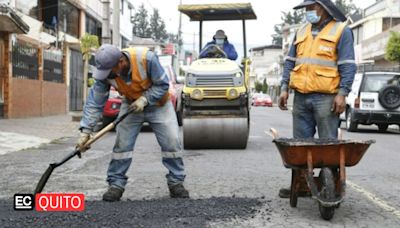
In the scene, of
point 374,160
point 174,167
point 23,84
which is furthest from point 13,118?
point 174,167

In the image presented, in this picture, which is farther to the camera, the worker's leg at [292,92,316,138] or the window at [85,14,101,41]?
the window at [85,14,101,41]

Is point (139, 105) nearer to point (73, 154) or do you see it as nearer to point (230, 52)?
point (73, 154)

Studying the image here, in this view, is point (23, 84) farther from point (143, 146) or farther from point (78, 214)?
point (78, 214)

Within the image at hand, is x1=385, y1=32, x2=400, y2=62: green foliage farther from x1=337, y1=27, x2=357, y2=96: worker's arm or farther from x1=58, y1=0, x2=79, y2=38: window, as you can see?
x1=337, y1=27, x2=357, y2=96: worker's arm

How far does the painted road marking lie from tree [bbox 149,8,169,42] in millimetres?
103622

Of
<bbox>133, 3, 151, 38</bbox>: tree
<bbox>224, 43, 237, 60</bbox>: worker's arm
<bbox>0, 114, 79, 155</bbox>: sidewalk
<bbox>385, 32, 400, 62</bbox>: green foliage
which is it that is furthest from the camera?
<bbox>133, 3, 151, 38</bbox>: tree

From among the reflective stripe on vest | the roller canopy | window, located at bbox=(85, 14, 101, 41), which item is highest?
window, located at bbox=(85, 14, 101, 41)

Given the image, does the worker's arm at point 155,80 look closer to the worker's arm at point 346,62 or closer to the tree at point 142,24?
the worker's arm at point 346,62

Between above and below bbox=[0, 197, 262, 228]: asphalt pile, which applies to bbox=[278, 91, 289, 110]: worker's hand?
above

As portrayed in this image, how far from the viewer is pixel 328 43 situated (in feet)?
18.5

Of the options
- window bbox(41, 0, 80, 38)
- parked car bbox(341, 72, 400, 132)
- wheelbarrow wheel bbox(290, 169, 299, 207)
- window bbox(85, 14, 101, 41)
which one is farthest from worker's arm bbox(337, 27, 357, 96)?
window bbox(85, 14, 101, 41)

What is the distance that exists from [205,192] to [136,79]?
149 centimetres

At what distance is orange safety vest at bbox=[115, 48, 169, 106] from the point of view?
5.63 meters

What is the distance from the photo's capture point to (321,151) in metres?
4.98
